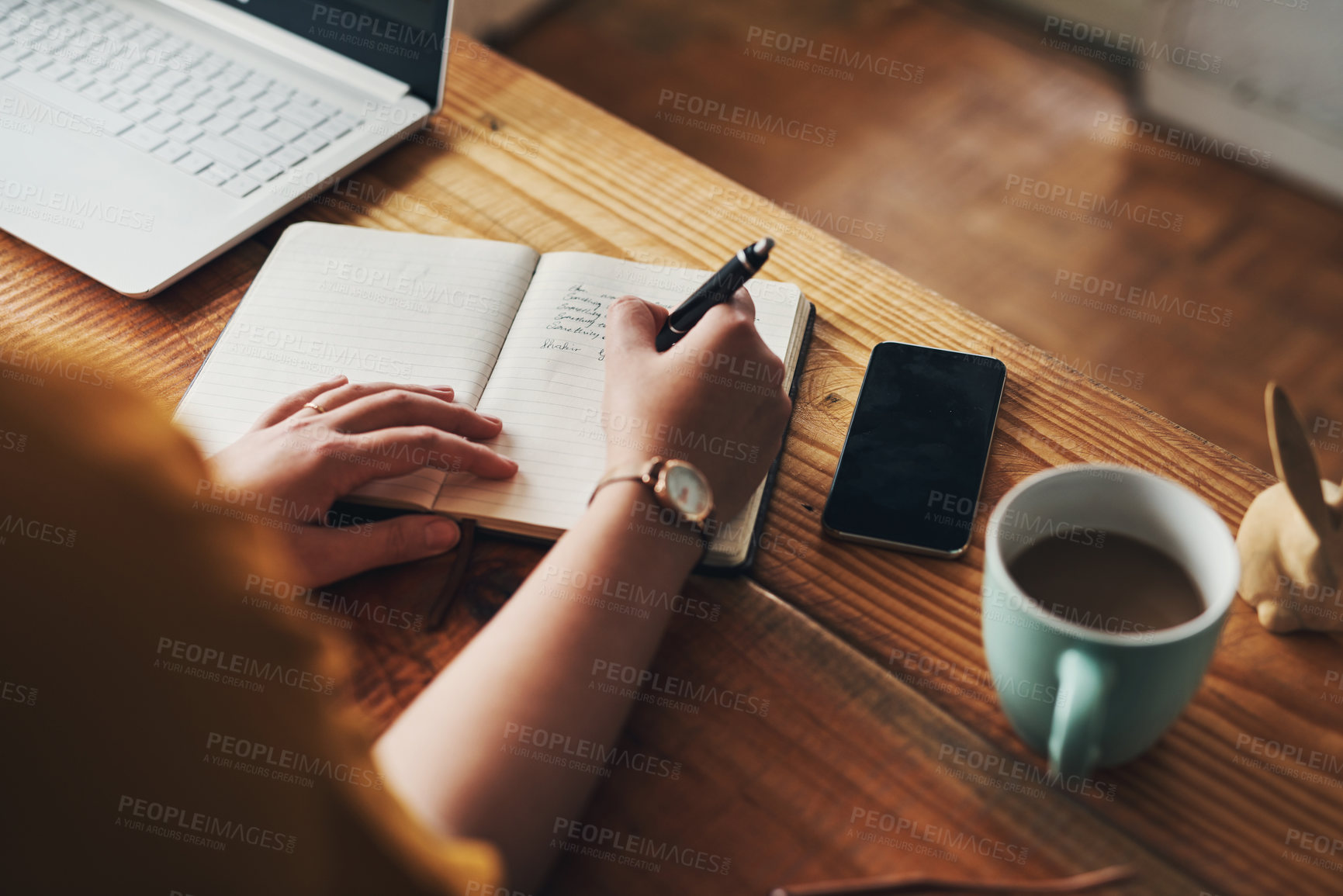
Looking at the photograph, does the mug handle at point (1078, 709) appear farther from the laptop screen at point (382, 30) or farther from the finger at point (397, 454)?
the laptop screen at point (382, 30)

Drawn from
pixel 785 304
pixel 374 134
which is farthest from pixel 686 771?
pixel 374 134

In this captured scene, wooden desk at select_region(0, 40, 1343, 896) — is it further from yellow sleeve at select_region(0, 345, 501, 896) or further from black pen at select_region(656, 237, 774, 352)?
yellow sleeve at select_region(0, 345, 501, 896)

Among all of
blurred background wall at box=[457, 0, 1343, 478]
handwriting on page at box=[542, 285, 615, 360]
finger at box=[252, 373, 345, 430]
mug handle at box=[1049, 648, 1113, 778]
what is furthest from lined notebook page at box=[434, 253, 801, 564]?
blurred background wall at box=[457, 0, 1343, 478]

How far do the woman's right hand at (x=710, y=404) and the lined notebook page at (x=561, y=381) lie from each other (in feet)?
0.08

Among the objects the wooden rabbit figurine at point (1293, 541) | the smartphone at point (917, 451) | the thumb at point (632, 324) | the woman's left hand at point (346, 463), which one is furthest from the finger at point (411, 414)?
the wooden rabbit figurine at point (1293, 541)

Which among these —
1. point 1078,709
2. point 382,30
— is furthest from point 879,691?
point 382,30

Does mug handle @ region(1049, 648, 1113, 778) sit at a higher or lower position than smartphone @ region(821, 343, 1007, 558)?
higher

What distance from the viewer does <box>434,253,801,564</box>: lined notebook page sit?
618 mm

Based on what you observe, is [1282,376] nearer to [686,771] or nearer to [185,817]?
[686,771]

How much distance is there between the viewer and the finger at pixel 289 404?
25.5 inches

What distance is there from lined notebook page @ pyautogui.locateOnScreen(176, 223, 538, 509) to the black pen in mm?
148

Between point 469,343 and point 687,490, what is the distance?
0.25 meters

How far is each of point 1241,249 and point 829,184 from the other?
0.79 metres

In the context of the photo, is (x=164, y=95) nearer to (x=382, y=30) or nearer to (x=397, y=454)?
(x=382, y=30)
